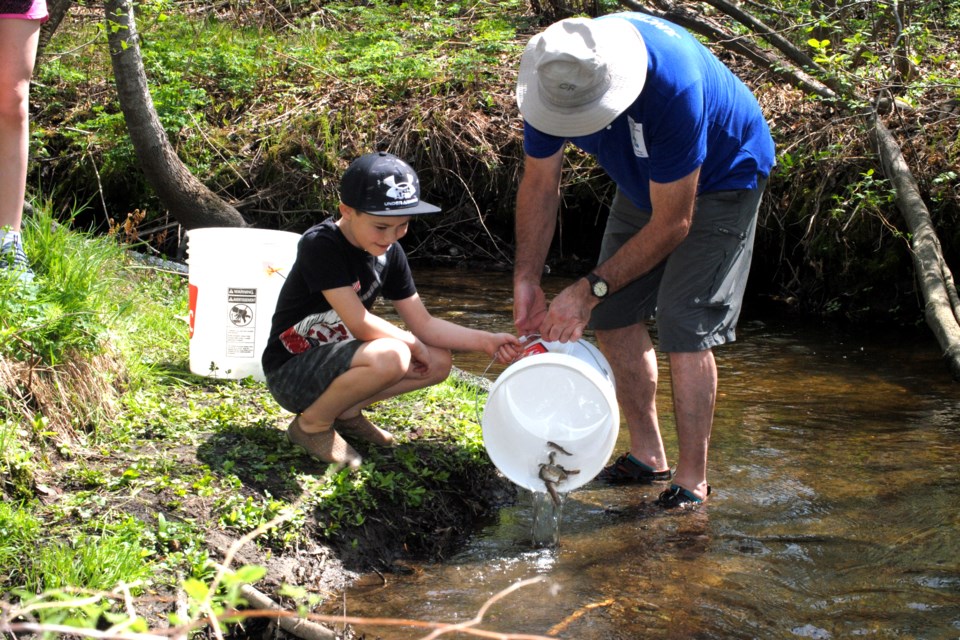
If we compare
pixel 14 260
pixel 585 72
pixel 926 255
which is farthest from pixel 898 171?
pixel 14 260

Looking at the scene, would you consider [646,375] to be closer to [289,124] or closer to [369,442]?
[369,442]

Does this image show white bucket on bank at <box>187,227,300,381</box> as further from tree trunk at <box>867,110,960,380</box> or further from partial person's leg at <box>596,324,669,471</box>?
tree trunk at <box>867,110,960,380</box>

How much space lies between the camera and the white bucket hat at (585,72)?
9.89 feet

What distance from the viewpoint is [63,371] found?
3215 millimetres

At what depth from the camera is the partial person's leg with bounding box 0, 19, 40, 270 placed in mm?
3666

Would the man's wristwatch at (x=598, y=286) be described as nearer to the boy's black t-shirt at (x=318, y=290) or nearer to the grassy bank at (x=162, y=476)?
the boy's black t-shirt at (x=318, y=290)

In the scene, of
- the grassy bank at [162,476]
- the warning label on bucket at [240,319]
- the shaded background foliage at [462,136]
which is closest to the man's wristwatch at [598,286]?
the grassy bank at [162,476]

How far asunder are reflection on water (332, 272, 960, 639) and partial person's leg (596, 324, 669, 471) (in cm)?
21

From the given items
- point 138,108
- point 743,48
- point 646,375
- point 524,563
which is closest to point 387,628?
point 524,563

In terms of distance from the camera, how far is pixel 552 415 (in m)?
3.60

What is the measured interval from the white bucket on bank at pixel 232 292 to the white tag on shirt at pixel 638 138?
4.95 feet

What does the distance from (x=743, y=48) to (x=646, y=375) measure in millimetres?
3982

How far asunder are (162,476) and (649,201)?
1.93m

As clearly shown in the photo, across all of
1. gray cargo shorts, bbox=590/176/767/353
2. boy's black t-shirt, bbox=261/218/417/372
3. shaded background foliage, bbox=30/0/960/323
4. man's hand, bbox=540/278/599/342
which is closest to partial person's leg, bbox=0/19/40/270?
boy's black t-shirt, bbox=261/218/417/372
